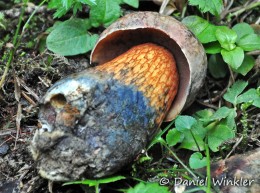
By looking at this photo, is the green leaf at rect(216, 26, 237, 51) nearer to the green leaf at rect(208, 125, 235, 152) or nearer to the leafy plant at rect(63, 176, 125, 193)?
the green leaf at rect(208, 125, 235, 152)

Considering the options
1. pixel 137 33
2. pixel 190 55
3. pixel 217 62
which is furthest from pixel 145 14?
pixel 217 62

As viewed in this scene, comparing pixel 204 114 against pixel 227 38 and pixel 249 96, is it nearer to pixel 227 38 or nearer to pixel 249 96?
pixel 249 96

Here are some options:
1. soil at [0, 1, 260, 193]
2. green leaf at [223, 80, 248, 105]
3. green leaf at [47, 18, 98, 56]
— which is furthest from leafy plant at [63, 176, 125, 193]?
green leaf at [47, 18, 98, 56]

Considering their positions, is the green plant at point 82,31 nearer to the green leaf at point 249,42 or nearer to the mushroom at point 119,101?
the mushroom at point 119,101

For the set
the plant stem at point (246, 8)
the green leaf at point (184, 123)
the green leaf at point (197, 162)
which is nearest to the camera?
the green leaf at point (197, 162)

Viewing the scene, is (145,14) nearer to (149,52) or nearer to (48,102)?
(149,52)

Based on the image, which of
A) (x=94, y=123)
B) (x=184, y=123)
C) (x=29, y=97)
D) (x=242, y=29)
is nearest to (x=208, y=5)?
(x=242, y=29)

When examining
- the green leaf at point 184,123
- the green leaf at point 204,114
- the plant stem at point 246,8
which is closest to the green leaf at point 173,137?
the green leaf at point 184,123
